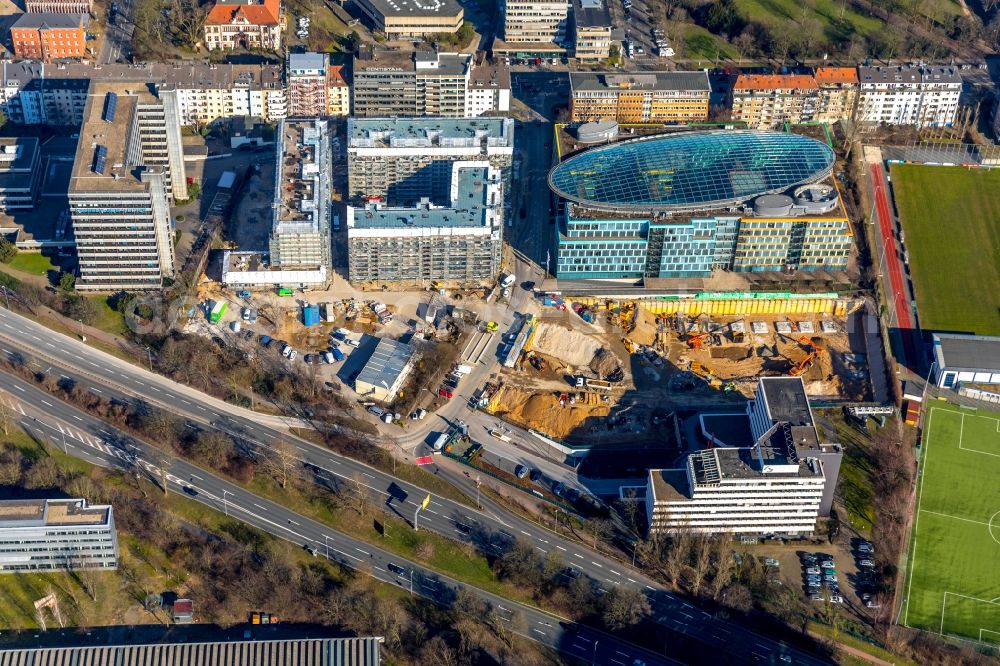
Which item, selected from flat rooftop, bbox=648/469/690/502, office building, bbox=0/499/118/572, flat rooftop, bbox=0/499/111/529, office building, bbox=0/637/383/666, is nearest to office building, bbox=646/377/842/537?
flat rooftop, bbox=648/469/690/502

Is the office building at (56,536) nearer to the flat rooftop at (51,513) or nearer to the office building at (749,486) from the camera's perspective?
the flat rooftop at (51,513)

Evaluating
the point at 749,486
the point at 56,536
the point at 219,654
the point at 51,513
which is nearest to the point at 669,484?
the point at 749,486

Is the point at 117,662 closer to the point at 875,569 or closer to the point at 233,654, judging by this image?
the point at 233,654

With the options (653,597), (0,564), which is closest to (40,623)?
(0,564)

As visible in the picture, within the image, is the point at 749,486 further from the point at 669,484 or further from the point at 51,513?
the point at 51,513

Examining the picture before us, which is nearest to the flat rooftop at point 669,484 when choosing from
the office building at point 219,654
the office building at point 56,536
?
the office building at point 219,654

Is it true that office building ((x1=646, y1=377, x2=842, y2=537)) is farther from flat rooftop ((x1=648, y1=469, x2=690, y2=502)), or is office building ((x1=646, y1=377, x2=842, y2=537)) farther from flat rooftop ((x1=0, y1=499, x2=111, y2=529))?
flat rooftop ((x1=0, y1=499, x2=111, y2=529))

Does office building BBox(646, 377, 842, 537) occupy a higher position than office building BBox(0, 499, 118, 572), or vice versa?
office building BBox(646, 377, 842, 537)
